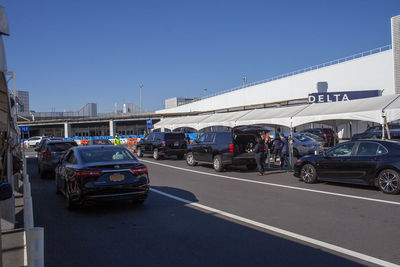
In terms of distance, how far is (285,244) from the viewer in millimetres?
5266

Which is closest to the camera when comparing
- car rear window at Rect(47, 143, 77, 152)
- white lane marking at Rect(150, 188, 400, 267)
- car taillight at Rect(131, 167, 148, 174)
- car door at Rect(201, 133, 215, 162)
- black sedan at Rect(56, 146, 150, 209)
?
white lane marking at Rect(150, 188, 400, 267)

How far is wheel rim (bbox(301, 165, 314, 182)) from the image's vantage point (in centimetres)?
1134

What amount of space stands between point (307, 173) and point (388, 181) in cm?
271

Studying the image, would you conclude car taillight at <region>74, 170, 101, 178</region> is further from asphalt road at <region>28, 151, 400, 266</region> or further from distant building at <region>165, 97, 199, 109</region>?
distant building at <region>165, 97, 199, 109</region>

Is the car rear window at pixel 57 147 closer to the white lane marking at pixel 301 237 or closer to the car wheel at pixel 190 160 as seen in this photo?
the car wheel at pixel 190 160

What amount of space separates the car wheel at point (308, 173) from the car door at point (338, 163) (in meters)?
0.22

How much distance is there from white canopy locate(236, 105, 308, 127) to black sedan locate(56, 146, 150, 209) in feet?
49.7

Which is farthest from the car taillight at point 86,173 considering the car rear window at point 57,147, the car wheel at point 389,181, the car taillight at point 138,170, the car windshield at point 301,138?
the car windshield at point 301,138

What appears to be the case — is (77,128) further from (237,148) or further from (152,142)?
(237,148)

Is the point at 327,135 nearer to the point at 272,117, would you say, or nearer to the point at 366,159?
the point at 272,117

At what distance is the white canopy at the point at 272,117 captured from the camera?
21641 mm

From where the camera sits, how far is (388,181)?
9.23 m

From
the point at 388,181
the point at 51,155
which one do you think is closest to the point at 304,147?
the point at 388,181

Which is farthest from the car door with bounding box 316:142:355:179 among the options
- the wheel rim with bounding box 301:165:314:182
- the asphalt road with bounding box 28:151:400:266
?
the asphalt road with bounding box 28:151:400:266
